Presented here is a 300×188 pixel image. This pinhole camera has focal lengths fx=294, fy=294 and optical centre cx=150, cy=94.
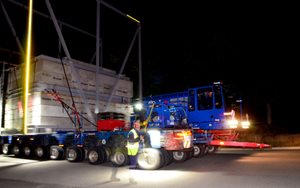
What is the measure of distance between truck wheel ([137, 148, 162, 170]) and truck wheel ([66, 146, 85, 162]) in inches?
137

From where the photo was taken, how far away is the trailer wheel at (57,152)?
13195mm

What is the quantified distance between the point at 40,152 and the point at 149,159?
6556mm

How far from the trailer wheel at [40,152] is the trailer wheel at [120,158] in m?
4.45

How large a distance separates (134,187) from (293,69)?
19769mm

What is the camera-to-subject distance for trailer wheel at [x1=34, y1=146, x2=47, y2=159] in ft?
45.2

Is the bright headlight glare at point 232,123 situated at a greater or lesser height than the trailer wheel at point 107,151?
greater

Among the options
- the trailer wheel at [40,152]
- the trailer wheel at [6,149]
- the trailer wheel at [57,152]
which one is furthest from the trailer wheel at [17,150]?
the trailer wheel at [57,152]

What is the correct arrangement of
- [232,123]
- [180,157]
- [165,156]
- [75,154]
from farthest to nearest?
[232,123] < [75,154] < [180,157] < [165,156]

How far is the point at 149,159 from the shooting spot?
9.86m

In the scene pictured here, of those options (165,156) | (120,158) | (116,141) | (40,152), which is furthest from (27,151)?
(165,156)

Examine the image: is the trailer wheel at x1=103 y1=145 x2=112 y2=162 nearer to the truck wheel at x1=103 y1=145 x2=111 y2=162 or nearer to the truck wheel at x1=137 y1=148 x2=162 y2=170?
the truck wheel at x1=103 y1=145 x2=111 y2=162

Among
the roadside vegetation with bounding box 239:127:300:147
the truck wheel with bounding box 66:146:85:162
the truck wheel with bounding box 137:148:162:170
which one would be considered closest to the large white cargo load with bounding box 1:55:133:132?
the truck wheel with bounding box 66:146:85:162

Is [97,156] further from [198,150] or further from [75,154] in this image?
[198,150]

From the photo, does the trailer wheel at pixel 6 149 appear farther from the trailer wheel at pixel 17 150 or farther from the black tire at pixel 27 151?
the black tire at pixel 27 151
